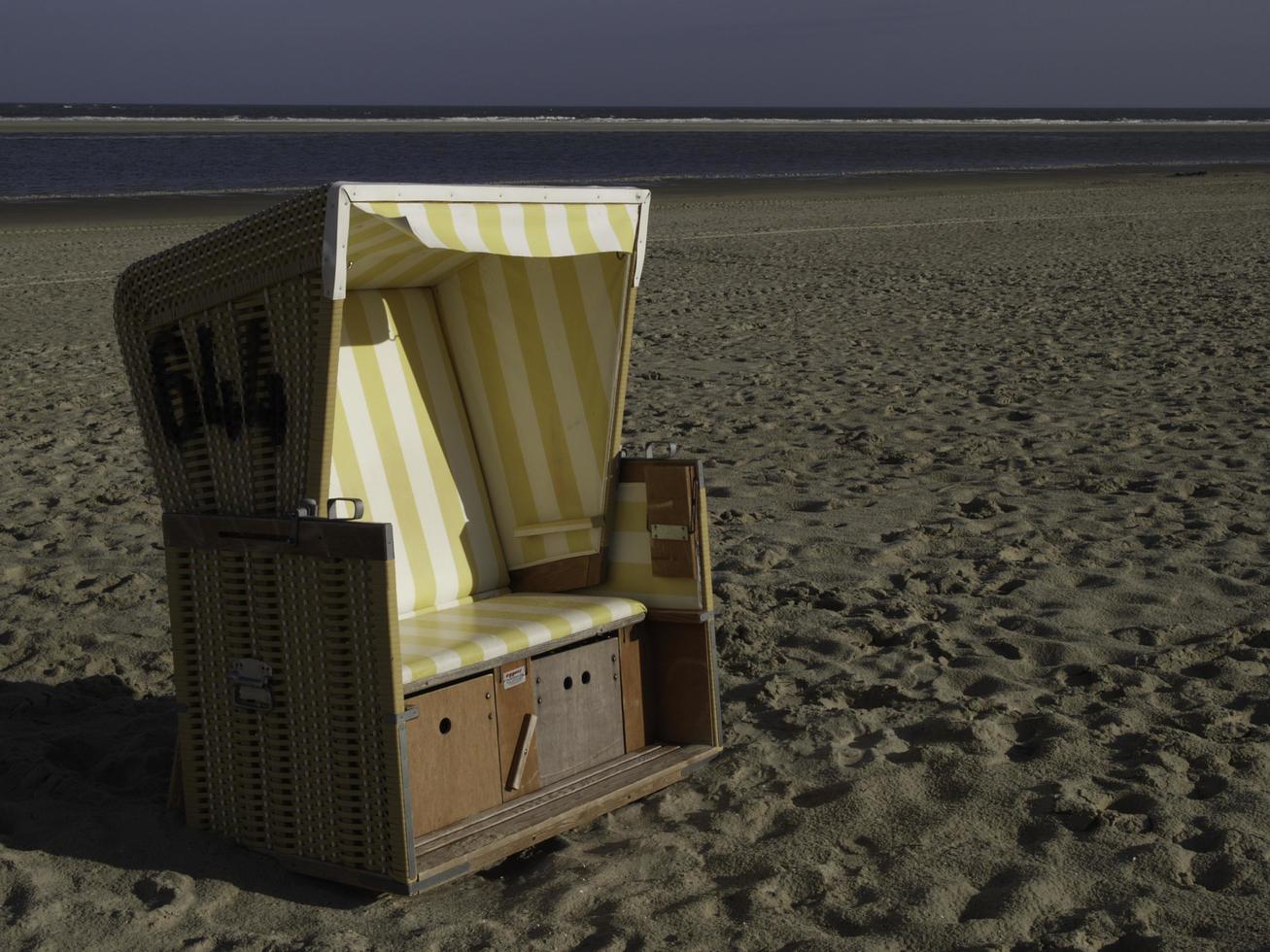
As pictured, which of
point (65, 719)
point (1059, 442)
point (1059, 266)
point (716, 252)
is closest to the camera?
point (65, 719)

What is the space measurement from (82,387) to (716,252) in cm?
902

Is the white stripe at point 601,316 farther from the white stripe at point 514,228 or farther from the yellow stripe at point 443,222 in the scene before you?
the yellow stripe at point 443,222

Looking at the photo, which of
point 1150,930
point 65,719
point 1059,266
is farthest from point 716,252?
point 1150,930

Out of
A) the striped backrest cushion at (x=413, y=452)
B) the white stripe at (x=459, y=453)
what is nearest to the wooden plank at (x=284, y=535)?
the striped backrest cushion at (x=413, y=452)

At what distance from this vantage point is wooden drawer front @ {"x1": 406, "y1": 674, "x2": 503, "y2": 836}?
351 centimetres

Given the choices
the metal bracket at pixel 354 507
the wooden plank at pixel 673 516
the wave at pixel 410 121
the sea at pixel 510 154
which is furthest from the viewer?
→ the wave at pixel 410 121

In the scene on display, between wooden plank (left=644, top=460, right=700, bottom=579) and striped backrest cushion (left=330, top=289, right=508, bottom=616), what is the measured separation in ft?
1.88

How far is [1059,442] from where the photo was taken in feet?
24.5

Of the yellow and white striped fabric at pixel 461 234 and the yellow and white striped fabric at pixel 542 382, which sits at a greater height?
the yellow and white striped fabric at pixel 461 234

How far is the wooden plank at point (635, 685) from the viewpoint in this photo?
13.4 feet

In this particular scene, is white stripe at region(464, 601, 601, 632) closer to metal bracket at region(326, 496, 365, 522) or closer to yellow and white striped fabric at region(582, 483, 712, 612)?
yellow and white striped fabric at region(582, 483, 712, 612)

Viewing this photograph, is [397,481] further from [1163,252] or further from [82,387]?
[1163,252]

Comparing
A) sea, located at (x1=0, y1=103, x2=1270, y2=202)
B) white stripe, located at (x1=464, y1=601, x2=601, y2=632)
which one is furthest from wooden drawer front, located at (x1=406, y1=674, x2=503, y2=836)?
sea, located at (x1=0, y1=103, x2=1270, y2=202)

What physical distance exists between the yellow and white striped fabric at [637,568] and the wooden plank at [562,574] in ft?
0.11
